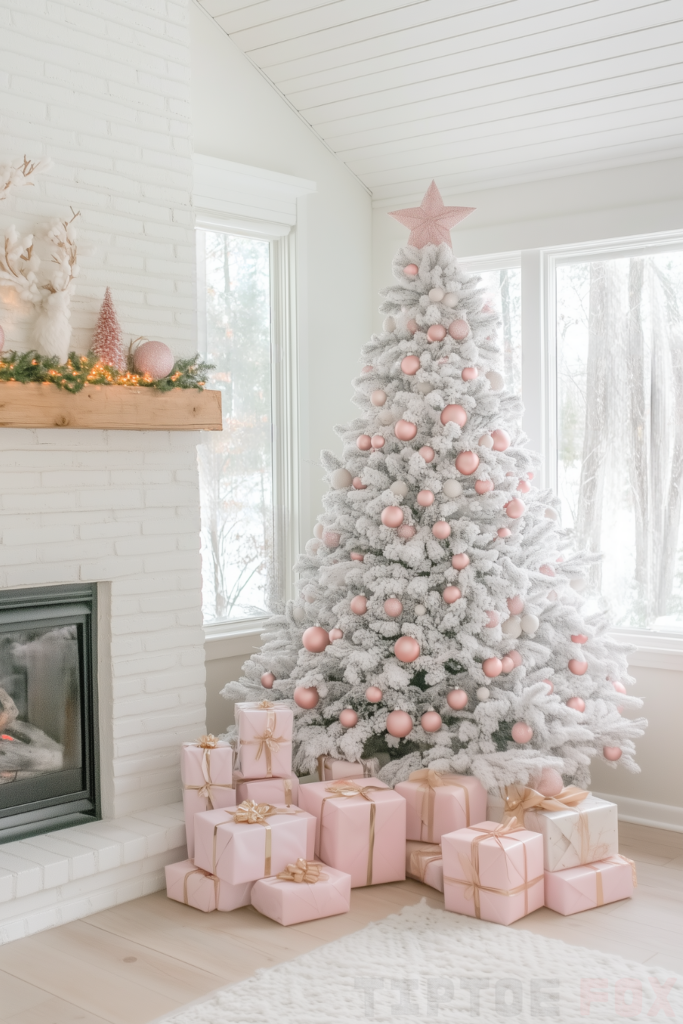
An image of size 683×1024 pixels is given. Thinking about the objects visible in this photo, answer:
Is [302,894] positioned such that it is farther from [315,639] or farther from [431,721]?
[315,639]

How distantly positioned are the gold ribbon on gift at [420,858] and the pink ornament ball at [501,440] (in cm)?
129

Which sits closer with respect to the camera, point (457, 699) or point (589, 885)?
point (589, 885)

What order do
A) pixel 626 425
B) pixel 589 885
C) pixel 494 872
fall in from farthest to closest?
pixel 626 425 < pixel 589 885 < pixel 494 872

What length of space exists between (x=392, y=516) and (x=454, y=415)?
386 mm

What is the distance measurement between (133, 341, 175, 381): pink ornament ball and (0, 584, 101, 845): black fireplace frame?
27.6 inches

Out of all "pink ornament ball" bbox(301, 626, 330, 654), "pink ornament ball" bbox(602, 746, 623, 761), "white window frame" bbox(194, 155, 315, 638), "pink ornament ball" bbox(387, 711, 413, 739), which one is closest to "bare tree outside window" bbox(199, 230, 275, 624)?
"white window frame" bbox(194, 155, 315, 638)

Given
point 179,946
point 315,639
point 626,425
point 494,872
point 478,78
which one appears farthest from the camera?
point 626,425

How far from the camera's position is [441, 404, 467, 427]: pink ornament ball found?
3119 millimetres

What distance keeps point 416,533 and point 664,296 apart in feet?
4.57

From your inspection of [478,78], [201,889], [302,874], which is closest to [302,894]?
[302,874]

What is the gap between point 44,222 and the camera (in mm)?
2877

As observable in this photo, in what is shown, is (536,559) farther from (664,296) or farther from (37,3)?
(37,3)

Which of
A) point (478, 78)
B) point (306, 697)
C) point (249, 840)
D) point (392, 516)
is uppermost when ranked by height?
point (478, 78)

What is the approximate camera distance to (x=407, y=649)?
10.0 feet
